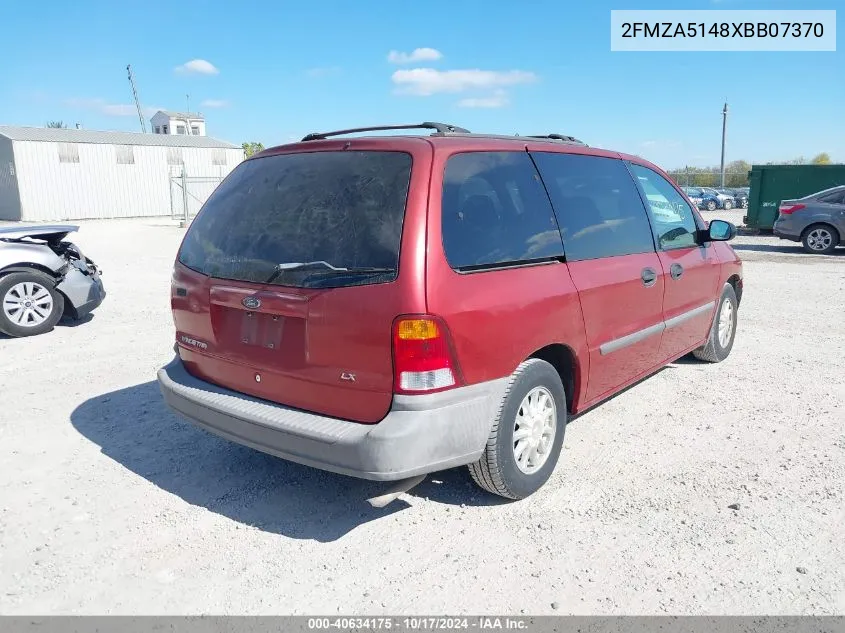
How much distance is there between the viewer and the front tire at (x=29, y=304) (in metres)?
6.95

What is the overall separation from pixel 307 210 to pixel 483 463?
1.49m

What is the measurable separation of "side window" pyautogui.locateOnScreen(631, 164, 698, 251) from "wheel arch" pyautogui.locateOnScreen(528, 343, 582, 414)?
1.40 m

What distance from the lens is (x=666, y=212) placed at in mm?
4883

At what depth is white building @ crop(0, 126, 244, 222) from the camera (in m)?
28.5

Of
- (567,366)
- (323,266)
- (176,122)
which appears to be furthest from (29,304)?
(176,122)

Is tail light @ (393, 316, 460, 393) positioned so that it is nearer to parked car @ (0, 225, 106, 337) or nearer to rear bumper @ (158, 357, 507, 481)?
rear bumper @ (158, 357, 507, 481)

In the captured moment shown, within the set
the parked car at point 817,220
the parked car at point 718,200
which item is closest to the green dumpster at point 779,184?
the parked car at point 817,220

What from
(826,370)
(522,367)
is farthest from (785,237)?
(522,367)

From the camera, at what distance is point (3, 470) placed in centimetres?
387

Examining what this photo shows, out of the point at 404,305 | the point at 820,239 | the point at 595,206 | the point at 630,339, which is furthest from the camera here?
the point at 820,239

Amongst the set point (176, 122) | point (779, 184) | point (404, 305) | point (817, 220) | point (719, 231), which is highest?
point (176, 122)

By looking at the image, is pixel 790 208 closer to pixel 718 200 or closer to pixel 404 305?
pixel 404 305

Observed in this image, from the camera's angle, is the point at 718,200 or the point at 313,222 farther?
the point at 718,200

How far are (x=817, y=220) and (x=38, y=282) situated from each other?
15.5m
